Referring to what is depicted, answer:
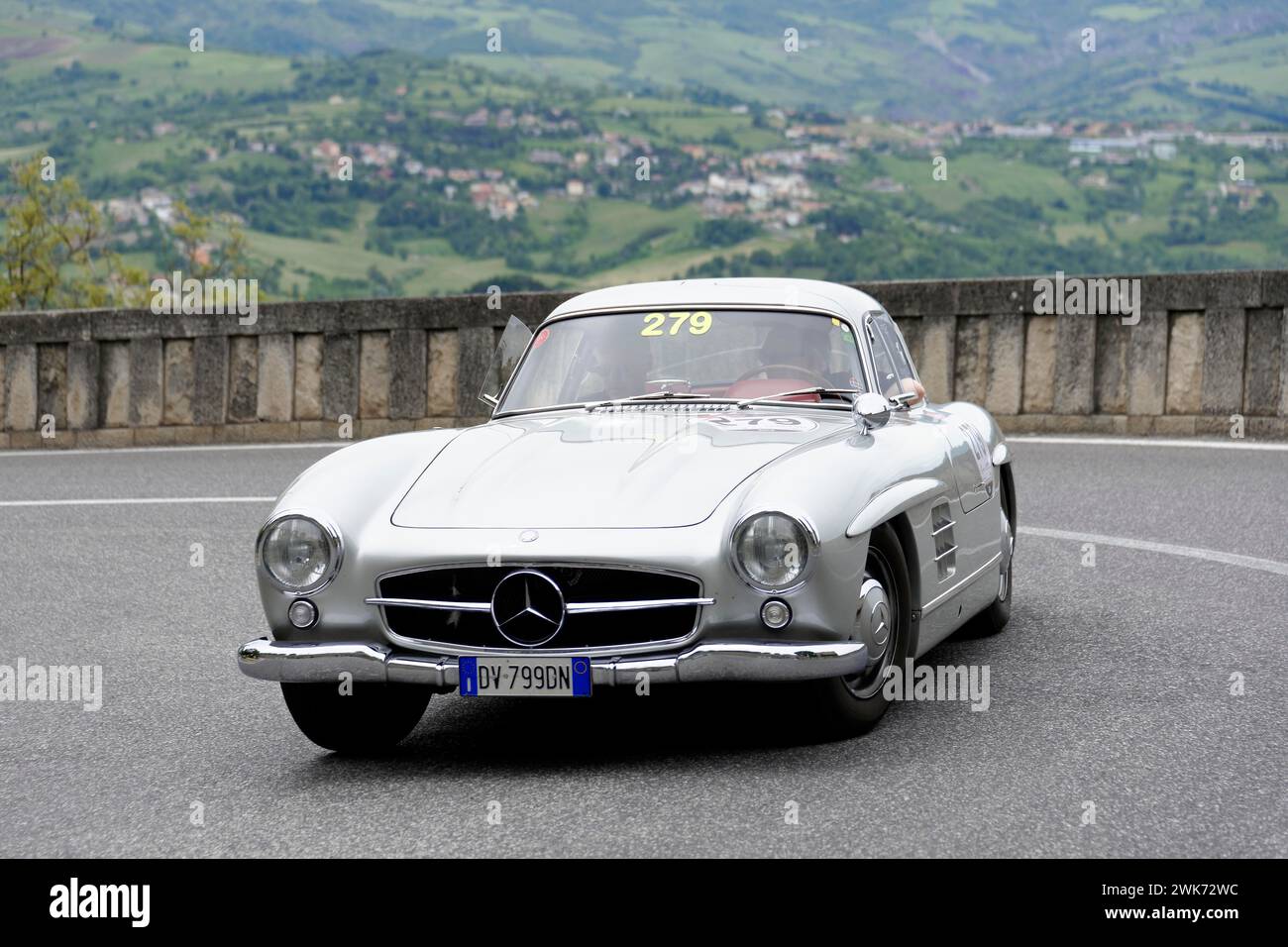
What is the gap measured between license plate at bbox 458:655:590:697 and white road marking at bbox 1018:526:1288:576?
4.45m

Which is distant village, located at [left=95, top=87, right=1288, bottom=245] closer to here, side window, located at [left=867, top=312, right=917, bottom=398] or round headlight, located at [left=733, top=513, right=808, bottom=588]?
side window, located at [left=867, top=312, right=917, bottom=398]

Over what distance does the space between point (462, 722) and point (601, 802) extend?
1291 millimetres

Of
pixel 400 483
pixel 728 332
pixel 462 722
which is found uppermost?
pixel 728 332

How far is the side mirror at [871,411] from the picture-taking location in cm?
588

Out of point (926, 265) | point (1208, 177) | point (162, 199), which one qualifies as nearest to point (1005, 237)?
point (1208, 177)

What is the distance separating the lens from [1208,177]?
465 ft

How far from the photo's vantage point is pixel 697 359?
6566 mm

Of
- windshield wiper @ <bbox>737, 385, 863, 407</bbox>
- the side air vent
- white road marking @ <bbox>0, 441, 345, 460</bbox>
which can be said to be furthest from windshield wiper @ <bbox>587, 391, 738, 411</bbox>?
white road marking @ <bbox>0, 441, 345, 460</bbox>

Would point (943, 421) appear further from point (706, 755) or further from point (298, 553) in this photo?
point (298, 553)

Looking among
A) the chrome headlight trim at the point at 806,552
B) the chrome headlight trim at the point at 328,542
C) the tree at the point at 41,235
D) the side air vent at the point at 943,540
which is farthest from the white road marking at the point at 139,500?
the tree at the point at 41,235

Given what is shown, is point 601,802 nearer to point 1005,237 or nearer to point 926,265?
point 926,265

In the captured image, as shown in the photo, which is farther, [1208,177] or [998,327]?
[1208,177]

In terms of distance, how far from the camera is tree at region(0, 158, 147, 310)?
29828 millimetres
